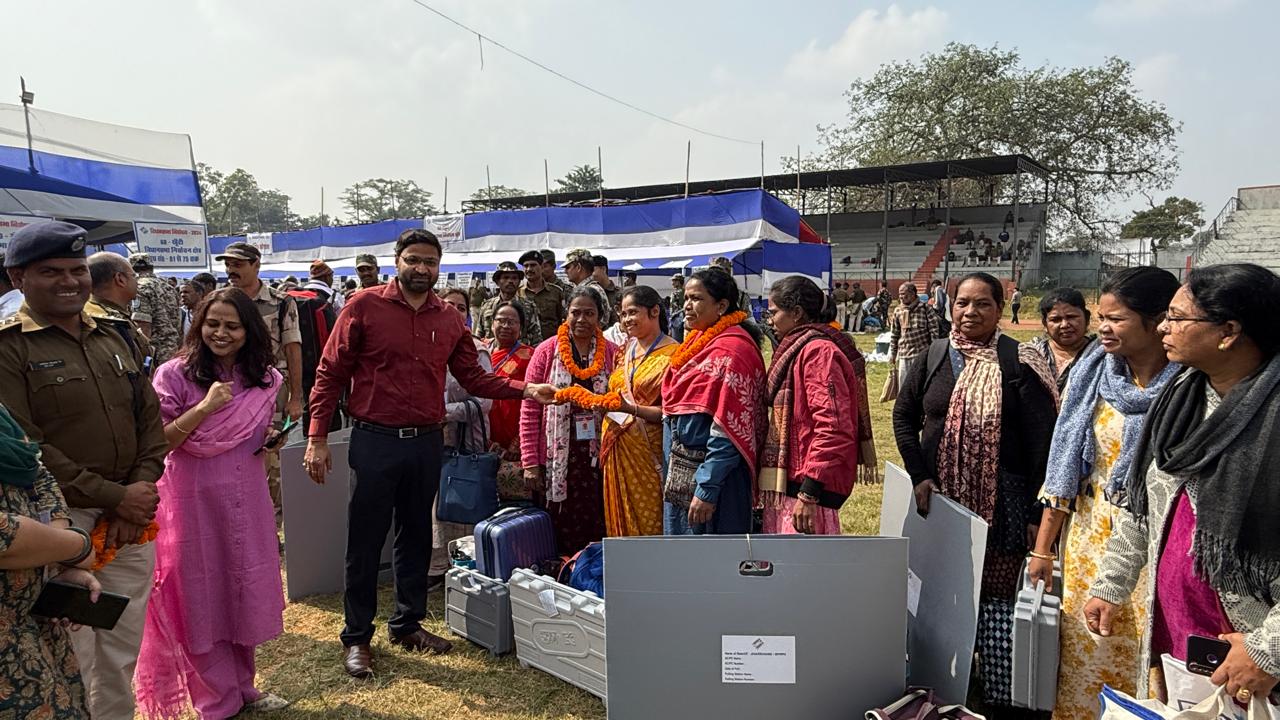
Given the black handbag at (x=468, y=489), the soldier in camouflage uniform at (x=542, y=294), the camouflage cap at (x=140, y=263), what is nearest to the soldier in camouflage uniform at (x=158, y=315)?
the camouflage cap at (x=140, y=263)

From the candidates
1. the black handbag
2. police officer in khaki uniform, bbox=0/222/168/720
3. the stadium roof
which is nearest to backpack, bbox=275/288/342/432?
the black handbag

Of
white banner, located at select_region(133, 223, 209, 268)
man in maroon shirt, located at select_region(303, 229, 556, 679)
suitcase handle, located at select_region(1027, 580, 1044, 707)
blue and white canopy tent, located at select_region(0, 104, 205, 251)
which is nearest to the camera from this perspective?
suitcase handle, located at select_region(1027, 580, 1044, 707)

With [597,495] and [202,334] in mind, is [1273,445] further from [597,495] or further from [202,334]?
[202,334]

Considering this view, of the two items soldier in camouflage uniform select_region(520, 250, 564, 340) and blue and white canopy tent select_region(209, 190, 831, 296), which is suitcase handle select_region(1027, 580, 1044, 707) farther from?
blue and white canopy tent select_region(209, 190, 831, 296)

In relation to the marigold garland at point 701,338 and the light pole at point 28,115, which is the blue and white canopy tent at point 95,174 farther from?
the marigold garland at point 701,338

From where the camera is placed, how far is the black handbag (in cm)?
395

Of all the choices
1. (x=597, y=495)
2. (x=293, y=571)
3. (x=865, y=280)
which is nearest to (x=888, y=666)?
(x=597, y=495)

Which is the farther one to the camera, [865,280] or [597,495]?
[865,280]

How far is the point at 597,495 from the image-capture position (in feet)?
13.0

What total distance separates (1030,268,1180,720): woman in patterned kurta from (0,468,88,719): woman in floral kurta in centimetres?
288

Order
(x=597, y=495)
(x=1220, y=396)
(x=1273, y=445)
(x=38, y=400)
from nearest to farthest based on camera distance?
(x=1273, y=445) < (x=1220, y=396) < (x=38, y=400) < (x=597, y=495)

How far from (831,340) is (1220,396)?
4.09ft

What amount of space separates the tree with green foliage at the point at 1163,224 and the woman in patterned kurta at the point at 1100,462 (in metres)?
39.7

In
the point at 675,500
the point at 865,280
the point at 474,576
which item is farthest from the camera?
the point at 865,280
